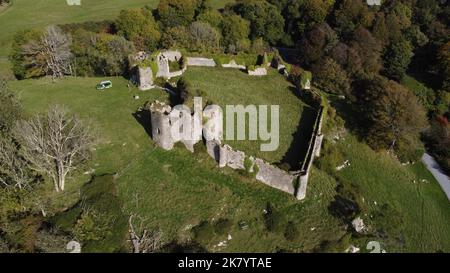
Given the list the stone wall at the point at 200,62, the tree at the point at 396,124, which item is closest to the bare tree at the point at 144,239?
the tree at the point at 396,124

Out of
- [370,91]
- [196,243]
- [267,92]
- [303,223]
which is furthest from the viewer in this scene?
[370,91]

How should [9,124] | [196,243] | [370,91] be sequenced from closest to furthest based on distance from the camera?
A: [196,243]
[9,124]
[370,91]

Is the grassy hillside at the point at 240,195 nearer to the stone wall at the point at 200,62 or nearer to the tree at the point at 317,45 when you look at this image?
the stone wall at the point at 200,62

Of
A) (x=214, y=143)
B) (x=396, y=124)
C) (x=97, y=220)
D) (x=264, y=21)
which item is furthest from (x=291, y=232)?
(x=264, y=21)

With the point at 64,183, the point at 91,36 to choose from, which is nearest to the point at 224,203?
the point at 64,183

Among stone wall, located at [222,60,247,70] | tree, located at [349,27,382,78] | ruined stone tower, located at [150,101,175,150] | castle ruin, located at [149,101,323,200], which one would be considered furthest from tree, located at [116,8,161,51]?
tree, located at [349,27,382,78]

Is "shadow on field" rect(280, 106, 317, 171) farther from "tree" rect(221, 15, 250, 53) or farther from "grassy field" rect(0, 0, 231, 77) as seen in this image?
"grassy field" rect(0, 0, 231, 77)

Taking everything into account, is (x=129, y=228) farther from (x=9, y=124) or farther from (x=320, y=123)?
(x=320, y=123)
